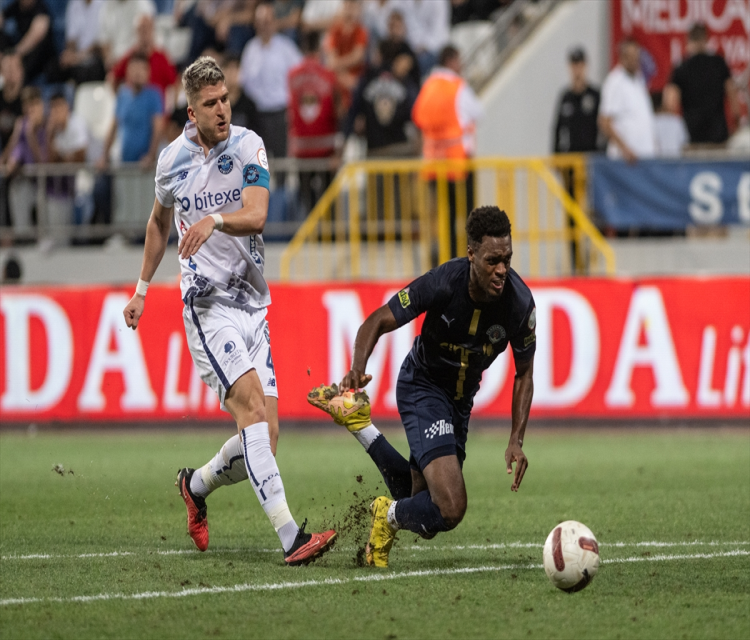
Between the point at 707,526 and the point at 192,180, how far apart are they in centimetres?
392

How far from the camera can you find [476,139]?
18625 mm

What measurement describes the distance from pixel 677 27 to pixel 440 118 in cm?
494

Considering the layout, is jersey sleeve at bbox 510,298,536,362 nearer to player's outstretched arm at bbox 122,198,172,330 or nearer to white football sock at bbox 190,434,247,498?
white football sock at bbox 190,434,247,498

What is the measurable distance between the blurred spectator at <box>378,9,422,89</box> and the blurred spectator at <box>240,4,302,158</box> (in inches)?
60.6

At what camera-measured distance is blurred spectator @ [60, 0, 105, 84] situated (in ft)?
63.4

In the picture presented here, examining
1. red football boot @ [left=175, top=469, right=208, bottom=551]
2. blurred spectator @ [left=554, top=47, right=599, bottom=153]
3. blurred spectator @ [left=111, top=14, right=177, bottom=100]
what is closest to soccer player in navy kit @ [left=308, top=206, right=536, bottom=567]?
red football boot @ [left=175, top=469, right=208, bottom=551]

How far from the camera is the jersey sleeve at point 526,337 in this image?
6961 millimetres

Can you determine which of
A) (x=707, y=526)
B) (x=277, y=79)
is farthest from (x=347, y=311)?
(x=707, y=526)

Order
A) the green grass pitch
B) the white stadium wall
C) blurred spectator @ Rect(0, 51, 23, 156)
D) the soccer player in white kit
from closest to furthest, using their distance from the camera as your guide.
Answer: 1. the green grass pitch
2. the soccer player in white kit
3. blurred spectator @ Rect(0, 51, 23, 156)
4. the white stadium wall

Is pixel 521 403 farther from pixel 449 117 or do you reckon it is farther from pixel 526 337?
pixel 449 117

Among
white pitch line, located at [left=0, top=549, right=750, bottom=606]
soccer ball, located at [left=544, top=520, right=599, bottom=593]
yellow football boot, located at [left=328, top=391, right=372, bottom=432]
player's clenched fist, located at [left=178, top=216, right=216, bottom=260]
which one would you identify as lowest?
white pitch line, located at [left=0, top=549, right=750, bottom=606]

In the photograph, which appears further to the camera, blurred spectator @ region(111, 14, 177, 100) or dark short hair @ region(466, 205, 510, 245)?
blurred spectator @ region(111, 14, 177, 100)

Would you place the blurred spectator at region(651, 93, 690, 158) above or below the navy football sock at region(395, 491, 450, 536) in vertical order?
above

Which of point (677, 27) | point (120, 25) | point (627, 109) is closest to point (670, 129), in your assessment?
point (627, 109)
